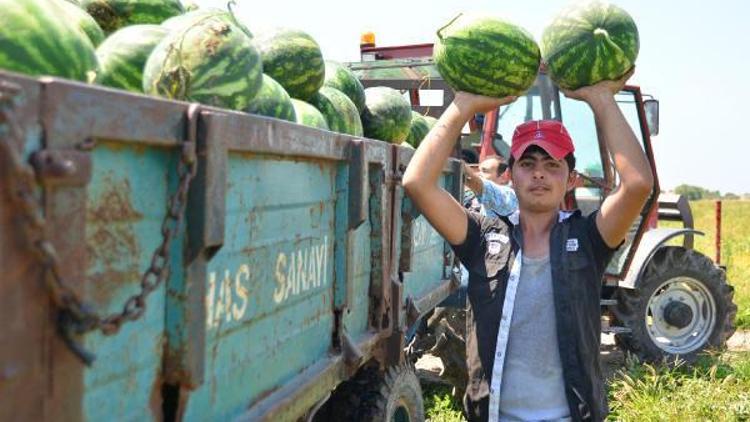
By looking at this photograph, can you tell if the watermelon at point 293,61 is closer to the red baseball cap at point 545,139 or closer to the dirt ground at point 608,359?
the red baseball cap at point 545,139

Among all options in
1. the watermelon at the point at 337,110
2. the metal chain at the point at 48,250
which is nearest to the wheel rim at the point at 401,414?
the watermelon at the point at 337,110

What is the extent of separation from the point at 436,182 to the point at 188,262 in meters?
1.28

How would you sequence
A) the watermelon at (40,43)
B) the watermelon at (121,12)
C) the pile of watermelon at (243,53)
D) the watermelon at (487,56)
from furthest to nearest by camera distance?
1. the watermelon at (121,12)
2. the watermelon at (487,56)
3. the pile of watermelon at (243,53)
4. the watermelon at (40,43)

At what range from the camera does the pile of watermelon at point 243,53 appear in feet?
6.73

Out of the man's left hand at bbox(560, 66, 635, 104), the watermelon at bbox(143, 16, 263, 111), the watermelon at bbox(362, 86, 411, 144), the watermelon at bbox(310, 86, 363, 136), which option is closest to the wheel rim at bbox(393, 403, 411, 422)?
the watermelon at bbox(310, 86, 363, 136)

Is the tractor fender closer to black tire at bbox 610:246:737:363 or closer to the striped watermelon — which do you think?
black tire at bbox 610:246:737:363

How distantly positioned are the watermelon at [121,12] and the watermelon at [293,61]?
2.03 feet

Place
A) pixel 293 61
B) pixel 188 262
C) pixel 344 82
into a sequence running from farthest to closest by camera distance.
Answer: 1. pixel 344 82
2. pixel 293 61
3. pixel 188 262

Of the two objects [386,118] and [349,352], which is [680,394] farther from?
[349,352]

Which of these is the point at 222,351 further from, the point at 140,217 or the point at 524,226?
the point at 524,226

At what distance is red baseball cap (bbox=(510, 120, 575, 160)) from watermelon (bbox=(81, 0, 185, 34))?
1.54 metres

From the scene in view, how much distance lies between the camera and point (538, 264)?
110 inches

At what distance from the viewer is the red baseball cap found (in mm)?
2801

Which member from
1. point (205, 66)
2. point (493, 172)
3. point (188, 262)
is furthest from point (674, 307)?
point (188, 262)
